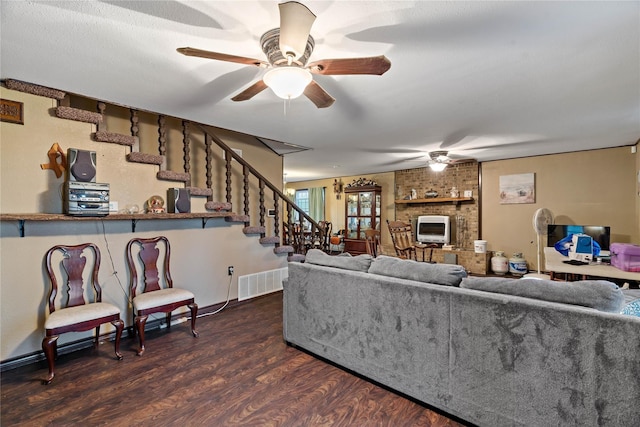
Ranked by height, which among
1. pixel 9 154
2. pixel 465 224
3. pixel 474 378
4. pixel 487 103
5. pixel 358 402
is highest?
pixel 487 103

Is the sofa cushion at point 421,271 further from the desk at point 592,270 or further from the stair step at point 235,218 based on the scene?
the stair step at point 235,218

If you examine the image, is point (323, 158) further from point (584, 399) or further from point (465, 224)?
point (584, 399)

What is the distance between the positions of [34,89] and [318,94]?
2.44 meters

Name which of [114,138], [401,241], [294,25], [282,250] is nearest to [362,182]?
[401,241]

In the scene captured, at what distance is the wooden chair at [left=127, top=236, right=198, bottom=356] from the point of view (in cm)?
283

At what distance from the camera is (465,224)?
6660mm

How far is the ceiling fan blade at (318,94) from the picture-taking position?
2080 mm

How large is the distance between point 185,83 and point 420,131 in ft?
9.48

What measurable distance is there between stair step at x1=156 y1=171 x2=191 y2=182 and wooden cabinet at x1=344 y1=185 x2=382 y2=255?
5.43m

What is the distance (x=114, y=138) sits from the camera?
9.95 ft

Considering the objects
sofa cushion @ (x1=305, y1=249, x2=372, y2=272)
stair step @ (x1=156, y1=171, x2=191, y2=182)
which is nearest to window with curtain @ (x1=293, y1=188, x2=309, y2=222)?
stair step @ (x1=156, y1=171, x2=191, y2=182)

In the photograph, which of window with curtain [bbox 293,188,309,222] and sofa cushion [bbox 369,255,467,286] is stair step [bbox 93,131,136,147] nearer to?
sofa cushion [bbox 369,255,467,286]

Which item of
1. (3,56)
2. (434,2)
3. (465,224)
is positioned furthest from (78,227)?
(465,224)

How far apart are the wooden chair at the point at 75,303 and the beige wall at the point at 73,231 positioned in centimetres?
9
